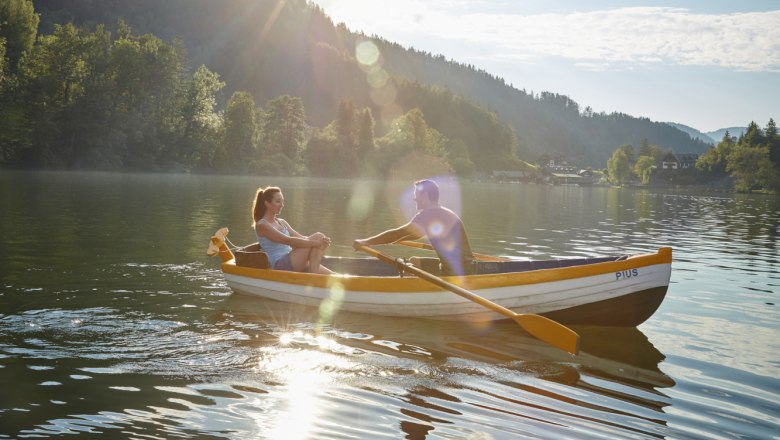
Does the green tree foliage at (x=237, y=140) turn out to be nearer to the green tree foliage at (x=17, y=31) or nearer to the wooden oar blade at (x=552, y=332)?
the green tree foliage at (x=17, y=31)

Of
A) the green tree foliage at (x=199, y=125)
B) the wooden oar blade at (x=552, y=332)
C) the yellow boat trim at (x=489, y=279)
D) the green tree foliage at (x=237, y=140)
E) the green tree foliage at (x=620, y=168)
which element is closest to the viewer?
the wooden oar blade at (x=552, y=332)

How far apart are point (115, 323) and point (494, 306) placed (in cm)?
556

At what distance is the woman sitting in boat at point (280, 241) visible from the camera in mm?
11930

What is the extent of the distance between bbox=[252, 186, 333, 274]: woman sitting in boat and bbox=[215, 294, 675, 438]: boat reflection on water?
0.87 m

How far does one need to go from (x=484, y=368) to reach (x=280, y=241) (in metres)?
4.91

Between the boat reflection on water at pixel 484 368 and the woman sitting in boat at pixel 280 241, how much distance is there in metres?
0.87

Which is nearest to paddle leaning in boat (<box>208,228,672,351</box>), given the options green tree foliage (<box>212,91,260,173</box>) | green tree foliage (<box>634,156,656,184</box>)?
green tree foliage (<box>212,91,260,173</box>)

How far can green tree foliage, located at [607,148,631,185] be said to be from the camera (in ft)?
604

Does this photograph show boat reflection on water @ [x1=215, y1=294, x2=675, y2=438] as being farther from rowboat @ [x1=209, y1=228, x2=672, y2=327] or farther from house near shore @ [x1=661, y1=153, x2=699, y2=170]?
house near shore @ [x1=661, y1=153, x2=699, y2=170]

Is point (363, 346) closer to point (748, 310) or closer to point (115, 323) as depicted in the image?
point (115, 323)

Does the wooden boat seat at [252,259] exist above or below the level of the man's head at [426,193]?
below

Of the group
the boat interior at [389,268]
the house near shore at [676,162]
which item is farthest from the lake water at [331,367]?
the house near shore at [676,162]

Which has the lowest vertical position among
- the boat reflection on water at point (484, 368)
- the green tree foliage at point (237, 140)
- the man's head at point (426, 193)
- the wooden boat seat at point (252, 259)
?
the boat reflection on water at point (484, 368)

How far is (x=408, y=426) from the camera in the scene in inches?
257
